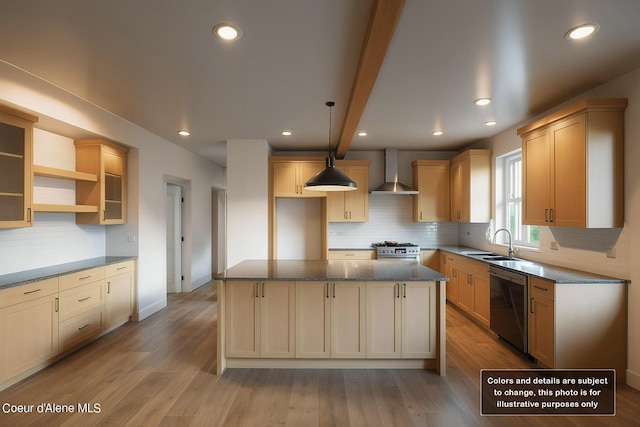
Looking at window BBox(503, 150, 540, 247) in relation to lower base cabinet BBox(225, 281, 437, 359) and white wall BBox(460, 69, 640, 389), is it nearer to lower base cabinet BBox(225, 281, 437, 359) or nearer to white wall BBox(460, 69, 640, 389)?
white wall BBox(460, 69, 640, 389)

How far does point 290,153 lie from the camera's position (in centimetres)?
601

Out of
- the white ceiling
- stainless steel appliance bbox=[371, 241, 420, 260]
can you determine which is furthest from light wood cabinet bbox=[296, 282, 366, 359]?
stainless steel appliance bbox=[371, 241, 420, 260]

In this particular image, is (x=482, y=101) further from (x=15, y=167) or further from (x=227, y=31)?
(x=15, y=167)

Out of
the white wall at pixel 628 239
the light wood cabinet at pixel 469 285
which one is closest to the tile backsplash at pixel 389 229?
the light wood cabinet at pixel 469 285

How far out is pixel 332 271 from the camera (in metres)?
3.16

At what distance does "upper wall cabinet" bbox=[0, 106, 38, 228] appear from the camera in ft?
9.03

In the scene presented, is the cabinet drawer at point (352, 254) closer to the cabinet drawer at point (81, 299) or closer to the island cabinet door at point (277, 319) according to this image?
the island cabinet door at point (277, 319)

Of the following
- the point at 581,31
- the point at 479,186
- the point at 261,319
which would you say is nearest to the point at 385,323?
the point at 261,319

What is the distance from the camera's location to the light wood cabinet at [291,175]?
5383 mm

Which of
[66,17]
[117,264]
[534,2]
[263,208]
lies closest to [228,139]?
[263,208]

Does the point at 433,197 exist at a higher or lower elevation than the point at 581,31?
lower

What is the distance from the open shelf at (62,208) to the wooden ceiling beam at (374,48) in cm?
324

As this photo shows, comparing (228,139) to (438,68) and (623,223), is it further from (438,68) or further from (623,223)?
(623,223)

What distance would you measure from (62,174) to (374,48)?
3448mm
